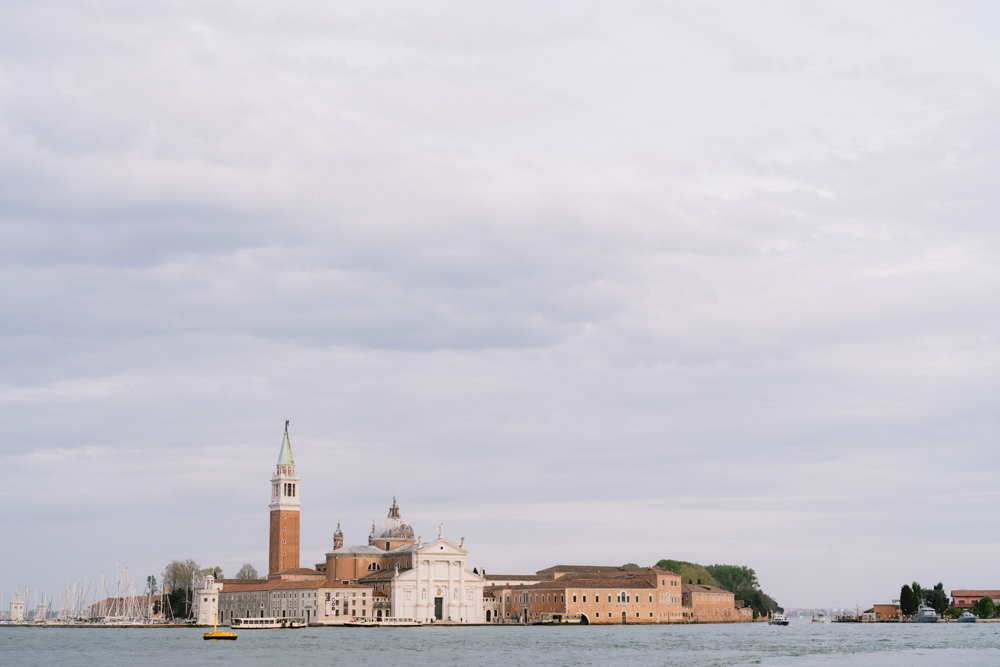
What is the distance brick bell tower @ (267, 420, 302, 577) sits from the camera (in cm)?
11438

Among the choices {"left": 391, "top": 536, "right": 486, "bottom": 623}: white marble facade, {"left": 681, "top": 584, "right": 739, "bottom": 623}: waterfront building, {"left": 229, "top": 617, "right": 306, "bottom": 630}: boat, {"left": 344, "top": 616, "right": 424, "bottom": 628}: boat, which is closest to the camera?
{"left": 229, "top": 617, "right": 306, "bottom": 630}: boat

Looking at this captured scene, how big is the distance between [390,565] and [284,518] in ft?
39.2

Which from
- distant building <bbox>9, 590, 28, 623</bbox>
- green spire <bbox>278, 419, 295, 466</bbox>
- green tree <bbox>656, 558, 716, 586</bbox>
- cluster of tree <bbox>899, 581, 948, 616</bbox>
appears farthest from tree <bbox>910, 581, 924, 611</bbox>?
distant building <bbox>9, 590, 28, 623</bbox>

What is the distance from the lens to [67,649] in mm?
67688

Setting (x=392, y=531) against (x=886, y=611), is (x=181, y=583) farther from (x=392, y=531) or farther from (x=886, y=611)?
(x=886, y=611)

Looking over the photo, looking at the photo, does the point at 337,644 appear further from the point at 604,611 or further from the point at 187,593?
the point at 187,593

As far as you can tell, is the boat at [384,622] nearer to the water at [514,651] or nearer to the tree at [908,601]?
the water at [514,651]

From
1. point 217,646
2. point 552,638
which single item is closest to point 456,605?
point 552,638

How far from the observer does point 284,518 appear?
378 feet

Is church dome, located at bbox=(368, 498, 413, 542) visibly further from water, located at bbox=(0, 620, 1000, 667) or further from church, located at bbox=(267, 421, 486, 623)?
water, located at bbox=(0, 620, 1000, 667)

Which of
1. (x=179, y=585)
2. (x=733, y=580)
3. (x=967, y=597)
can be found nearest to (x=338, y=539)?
(x=179, y=585)

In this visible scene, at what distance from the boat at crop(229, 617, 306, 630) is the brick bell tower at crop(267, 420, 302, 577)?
7.92 m

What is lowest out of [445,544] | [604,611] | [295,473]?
[604,611]

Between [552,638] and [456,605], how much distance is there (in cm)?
3368
